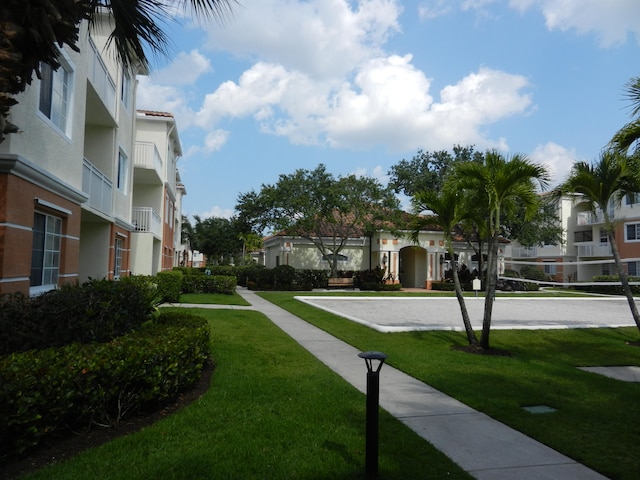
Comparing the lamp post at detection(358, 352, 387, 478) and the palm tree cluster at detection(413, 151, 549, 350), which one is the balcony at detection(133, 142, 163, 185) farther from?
the lamp post at detection(358, 352, 387, 478)

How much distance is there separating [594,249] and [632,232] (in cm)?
521

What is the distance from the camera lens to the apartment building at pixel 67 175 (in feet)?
24.0

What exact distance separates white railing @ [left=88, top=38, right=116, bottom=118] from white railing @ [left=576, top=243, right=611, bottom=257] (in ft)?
135

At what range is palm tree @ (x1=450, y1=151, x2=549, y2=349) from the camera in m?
9.13

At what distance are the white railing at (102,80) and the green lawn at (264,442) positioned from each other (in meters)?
8.97

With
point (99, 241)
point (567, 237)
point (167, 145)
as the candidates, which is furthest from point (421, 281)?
point (99, 241)

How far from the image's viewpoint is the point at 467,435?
195 inches

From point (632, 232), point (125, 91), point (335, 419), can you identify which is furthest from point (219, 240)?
point (335, 419)

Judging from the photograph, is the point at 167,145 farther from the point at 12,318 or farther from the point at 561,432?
the point at 561,432

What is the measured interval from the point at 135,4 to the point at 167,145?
20.0 m

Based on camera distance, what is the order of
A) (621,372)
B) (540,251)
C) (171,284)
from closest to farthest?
1. (621,372)
2. (171,284)
3. (540,251)

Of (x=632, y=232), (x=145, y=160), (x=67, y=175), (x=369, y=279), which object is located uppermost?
(x=145, y=160)

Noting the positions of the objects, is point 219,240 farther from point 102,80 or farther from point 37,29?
point 37,29

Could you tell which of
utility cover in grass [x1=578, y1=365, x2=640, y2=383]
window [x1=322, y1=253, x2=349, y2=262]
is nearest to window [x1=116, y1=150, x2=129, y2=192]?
utility cover in grass [x1=578, y1=365, x2=640, y2=383]
